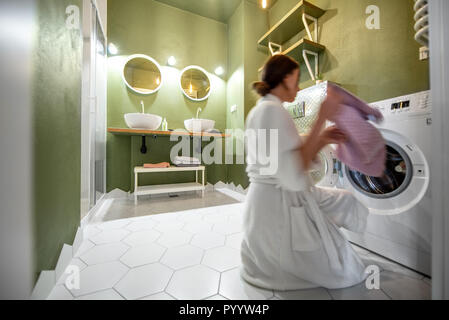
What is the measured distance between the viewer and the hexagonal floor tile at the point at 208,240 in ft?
4.02

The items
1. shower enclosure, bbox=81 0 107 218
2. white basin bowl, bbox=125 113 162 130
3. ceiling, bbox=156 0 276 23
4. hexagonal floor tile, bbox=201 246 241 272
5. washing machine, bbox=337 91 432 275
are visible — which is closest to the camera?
washing machine, bbox=337 91 432 275

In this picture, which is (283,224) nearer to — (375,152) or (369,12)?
(375,152)

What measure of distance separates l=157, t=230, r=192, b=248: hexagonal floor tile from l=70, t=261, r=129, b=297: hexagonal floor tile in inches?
12.2

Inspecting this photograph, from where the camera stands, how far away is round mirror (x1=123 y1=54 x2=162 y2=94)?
247 cm

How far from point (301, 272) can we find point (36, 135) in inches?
50.2

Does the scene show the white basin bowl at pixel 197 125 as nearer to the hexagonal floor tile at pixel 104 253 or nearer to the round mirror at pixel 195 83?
the round mirror at pixel 195 83

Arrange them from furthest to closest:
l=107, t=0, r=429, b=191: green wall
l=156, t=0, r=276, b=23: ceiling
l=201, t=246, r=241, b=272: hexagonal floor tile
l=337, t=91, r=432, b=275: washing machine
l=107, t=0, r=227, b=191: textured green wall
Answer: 1. l=156, t=0, r=276, b=23: ceiling
2. l=107, t=0, r=227, b=191: textured green wall
3. l=107, t=0, r=429, b=191: green wall
4. l=201, t=246, r=241, b=272: hexagonal floor tile
5. l=337, t=91, r=432, b=275: washing machine

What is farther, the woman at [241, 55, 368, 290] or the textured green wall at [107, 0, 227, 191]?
the textured green wall at [107, 0, 227, 191]

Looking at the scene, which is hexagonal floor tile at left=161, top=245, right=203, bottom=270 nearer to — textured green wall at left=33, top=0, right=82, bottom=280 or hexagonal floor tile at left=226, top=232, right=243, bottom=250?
hexagonal floor tile at left=226, top=232, right=243, bottom=250

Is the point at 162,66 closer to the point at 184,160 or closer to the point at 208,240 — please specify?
the point at 184,160

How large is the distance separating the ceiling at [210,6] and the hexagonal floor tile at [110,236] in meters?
3.20

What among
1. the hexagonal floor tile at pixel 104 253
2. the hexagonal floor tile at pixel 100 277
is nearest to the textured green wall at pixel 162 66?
the hexagonal floor tile at pixel 104 253

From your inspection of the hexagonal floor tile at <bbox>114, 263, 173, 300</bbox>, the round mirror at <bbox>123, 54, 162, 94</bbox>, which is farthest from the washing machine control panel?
the round mirror at <bbox>123, 54, 162, 94</bbox>

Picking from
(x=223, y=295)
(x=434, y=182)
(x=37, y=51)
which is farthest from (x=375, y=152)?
(x=37, y=51)
